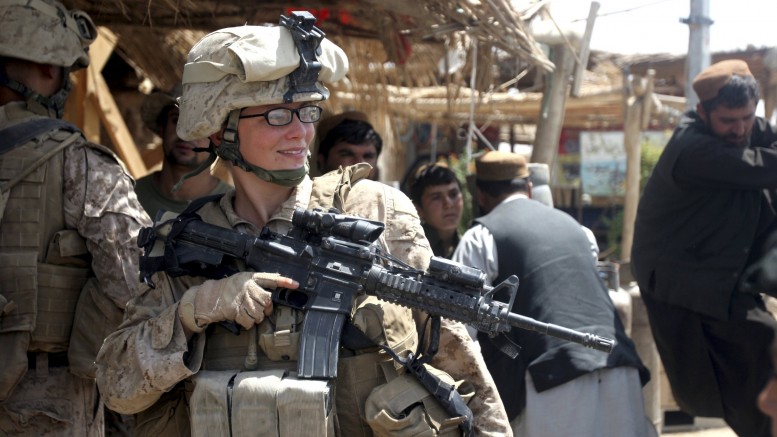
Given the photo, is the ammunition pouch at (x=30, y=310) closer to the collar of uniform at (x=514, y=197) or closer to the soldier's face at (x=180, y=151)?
the soldier's face at (x=180, y=151)

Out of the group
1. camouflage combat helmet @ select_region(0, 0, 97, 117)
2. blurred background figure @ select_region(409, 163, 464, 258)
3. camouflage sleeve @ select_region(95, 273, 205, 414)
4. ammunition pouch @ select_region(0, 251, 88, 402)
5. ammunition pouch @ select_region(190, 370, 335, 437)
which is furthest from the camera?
blurred background figure @ select_region(409, 163, 464, 258)

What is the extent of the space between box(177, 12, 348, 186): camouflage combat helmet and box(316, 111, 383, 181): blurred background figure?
2.08 m

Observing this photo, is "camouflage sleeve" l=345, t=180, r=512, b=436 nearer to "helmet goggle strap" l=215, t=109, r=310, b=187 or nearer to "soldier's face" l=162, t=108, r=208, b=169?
"helmet goggle strap" l=215, t=109, r=310, b=187

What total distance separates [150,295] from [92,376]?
0.77 m

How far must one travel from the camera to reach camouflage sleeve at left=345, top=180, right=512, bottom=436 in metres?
2.47

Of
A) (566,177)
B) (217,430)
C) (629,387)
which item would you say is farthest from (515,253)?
(566,177)

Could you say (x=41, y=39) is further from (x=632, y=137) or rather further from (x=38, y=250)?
(x=632, y=137)

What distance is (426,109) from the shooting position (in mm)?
10461

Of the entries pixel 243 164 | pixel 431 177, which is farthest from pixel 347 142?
pixel 243 164

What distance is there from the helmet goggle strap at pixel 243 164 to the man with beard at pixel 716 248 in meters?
2.88

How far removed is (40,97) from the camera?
332 centimetres

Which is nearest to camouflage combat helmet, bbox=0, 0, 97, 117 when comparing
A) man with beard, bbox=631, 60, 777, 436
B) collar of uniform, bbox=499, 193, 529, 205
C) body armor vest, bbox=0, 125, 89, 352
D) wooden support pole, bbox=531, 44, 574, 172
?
body armor vest, bbox=0, 125, 89, 352

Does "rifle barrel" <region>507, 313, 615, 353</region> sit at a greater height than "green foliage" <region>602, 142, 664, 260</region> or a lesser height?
greater

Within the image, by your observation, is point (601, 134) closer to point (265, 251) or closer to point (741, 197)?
point (741, 197)
